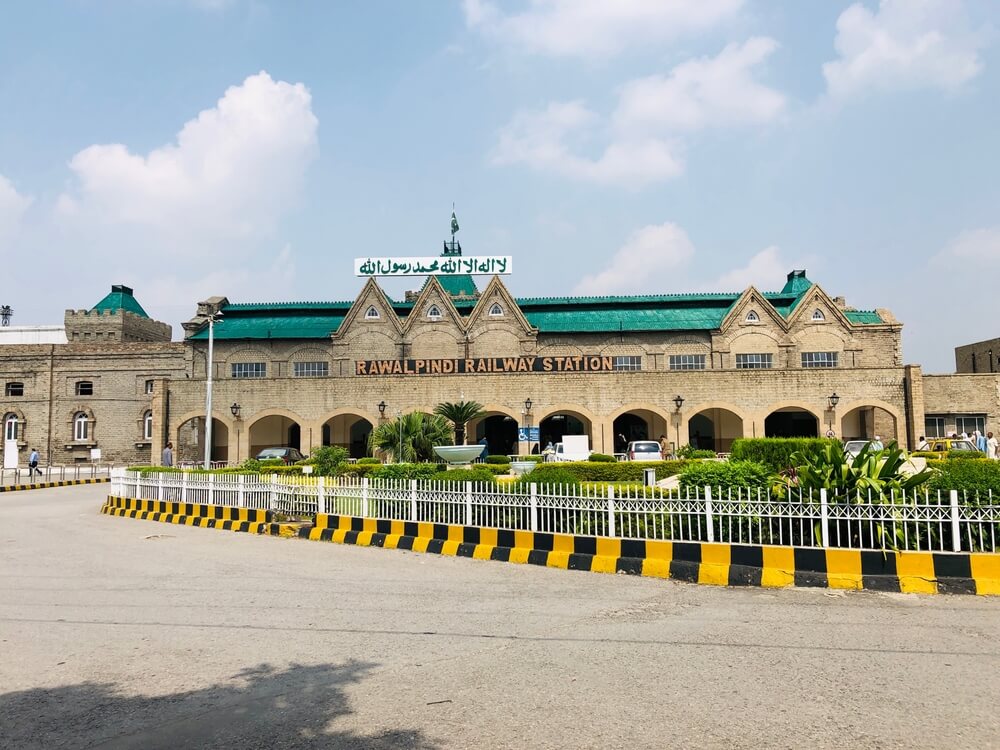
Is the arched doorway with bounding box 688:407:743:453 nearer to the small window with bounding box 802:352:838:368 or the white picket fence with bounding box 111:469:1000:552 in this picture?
the small window with bounding box 802:352:838:368

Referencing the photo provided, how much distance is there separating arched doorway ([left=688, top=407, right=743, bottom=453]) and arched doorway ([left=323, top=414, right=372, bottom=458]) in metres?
18.9

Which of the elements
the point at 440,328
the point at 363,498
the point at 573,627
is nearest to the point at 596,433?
the point at 440,328

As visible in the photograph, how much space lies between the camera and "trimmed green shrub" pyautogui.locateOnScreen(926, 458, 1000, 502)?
310 inches

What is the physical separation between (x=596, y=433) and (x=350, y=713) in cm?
3232

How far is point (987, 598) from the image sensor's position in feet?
23.3

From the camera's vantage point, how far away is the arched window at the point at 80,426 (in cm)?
4519

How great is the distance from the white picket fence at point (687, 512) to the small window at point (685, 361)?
3142 centimetres

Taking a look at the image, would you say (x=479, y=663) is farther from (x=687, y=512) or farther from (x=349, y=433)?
(x=349, y=433)

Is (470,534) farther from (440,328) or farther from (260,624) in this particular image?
(440,328)

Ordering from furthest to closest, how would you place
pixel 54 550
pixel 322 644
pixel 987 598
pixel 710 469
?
pixel 54 550, pixel 710 469, pixel 987 598, pixel 322 644

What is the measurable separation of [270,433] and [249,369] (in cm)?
442

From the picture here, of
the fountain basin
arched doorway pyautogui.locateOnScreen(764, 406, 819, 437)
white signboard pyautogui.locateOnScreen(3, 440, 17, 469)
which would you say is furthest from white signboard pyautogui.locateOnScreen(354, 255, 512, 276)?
the fountain basin

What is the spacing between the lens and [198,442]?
42812 millimetres

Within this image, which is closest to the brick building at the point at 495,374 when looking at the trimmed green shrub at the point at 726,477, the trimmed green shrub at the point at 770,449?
the trimmed green shrub at the point at 770,449
